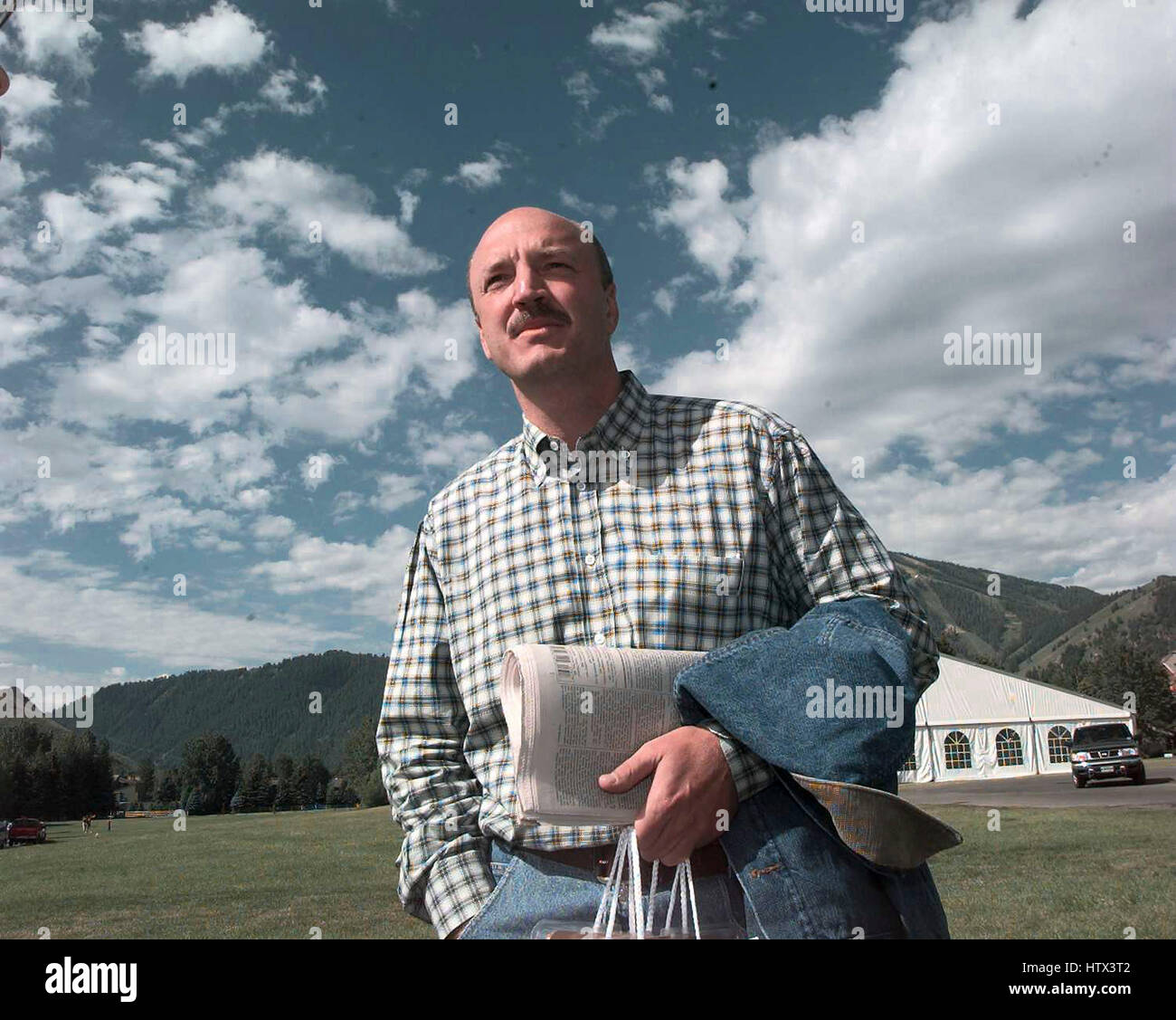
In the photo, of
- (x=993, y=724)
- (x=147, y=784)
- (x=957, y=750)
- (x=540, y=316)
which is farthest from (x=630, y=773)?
(x=147, y=784)

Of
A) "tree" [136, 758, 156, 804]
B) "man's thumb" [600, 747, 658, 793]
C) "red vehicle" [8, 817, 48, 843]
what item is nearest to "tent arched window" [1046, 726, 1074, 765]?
"red vehicle" [8, 817, 48, 843]

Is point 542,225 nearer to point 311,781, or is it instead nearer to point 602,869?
point 602,869

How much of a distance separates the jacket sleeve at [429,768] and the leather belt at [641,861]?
0.63 ft

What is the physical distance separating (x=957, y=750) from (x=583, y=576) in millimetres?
46261

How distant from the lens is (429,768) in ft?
6.43

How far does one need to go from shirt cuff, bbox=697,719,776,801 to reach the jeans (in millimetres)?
147

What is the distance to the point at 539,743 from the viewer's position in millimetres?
1308

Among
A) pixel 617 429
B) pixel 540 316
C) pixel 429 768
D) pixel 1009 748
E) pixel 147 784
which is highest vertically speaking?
pixel 540 316

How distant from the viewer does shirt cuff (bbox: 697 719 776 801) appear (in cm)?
137

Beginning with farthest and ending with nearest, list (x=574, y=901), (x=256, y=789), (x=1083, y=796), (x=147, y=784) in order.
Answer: (x=147, y=784) → (x=256, y=789) → (x=1083, y=796) → (x=574, y=901)

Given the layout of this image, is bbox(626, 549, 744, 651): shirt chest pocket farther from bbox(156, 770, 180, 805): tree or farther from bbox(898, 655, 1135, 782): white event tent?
bbox(156, 770, 180, 805): tree
